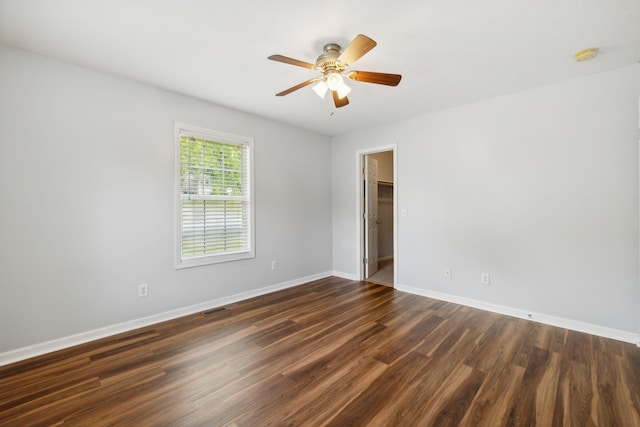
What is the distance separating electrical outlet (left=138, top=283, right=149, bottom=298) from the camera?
2.84m

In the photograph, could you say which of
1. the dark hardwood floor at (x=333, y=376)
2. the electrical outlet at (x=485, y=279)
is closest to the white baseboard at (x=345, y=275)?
the dark hardwood floor at (x=333, y=376)

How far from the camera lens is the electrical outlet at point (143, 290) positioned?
2841mm

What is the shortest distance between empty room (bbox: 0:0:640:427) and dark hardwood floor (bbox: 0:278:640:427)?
0.8 inches

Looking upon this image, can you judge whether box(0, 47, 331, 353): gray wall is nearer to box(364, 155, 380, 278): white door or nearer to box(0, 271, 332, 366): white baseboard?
box(0, 271, 332, 366): white baseboard

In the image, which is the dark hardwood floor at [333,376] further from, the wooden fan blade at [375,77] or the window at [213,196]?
the wooden fan blade at [375,77]

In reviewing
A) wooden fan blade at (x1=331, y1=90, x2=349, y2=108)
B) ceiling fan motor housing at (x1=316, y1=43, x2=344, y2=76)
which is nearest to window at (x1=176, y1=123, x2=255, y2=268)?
wooden fan blade at (x1=331, y1=90, x2=349, y2=108)

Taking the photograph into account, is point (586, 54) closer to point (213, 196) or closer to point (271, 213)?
point (271, 213)

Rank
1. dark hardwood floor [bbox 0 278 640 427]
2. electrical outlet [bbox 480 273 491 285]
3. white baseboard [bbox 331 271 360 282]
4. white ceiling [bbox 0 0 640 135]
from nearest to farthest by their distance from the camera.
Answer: dark hardwood floor [bbox 0 278 640 427], white ceiling [bbox 0 0 640 135], electrical outlet [bbox 480 273 491 285], white baseboard [bbox 331 271 360 282]

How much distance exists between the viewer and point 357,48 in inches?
71.3

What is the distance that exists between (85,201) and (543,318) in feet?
15.3

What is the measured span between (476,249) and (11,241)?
4512 mm

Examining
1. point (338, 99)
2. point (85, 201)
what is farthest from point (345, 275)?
point (85, 201)

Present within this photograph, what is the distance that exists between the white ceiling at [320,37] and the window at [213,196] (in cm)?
66

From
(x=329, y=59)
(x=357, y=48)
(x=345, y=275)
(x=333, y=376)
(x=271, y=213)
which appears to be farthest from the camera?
(x=345, y=275)
